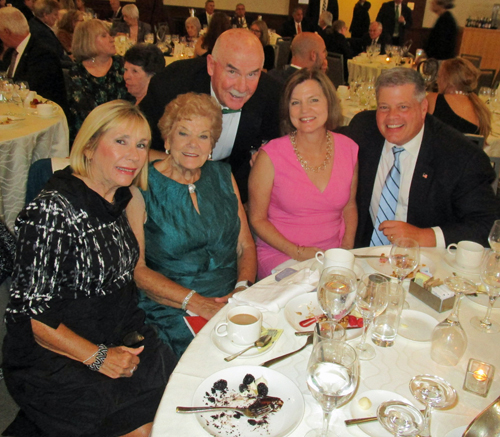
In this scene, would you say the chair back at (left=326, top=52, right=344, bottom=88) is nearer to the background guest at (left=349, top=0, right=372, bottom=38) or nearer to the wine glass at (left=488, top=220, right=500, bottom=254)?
the background guest at (left=349, top=0, right=372, bottom=38)

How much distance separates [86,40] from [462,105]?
3505 mm

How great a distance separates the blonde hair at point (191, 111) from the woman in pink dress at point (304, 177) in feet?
1.41

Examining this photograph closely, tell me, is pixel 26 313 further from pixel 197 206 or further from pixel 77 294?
pixel 197 206

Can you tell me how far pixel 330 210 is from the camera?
2512 millimetres

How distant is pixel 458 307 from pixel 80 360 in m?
1.32

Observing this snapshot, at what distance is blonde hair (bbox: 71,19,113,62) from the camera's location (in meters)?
4.36

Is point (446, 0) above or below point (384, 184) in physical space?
above

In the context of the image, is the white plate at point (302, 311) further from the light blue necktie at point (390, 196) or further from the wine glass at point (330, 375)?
the light blue necktie at point (390, 196)

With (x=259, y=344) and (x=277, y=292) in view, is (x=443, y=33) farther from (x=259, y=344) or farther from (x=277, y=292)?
(x=259, y=344)

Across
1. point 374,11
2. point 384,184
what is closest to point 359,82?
point 384,184

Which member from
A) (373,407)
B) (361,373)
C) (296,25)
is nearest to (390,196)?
(361,373)

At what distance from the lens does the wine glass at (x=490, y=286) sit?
1424mm

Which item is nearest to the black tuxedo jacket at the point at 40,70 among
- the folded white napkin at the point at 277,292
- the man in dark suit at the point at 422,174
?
the man in dark suit at the point at 422,174

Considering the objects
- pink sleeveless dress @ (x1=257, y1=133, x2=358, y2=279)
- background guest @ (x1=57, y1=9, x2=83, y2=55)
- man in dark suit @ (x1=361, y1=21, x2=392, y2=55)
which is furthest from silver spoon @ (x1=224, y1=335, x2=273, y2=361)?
man in dark suit @ (x1=361, y1=21, x2=392, y2=55)
